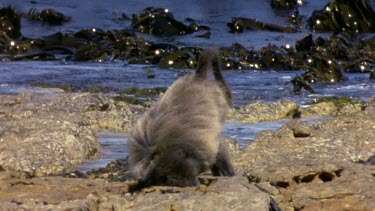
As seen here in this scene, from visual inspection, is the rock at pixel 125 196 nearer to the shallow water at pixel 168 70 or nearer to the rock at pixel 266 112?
the shallow water at pixel 168 70

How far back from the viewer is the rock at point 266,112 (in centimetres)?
862

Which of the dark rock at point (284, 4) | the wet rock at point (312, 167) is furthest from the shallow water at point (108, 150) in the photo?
the dark rock at point (284, 4)

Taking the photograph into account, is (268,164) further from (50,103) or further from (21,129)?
(50,103)

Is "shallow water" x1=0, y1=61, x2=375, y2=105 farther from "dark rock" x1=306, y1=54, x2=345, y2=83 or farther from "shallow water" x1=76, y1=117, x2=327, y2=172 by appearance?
"shallow water" x1=76, y1=117, x2=327, y2=172

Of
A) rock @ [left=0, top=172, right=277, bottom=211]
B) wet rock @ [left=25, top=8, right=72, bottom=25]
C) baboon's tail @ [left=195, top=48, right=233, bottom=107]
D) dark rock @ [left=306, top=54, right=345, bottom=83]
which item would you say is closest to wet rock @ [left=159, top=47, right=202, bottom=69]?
dark rock @ [left=306, top=54, right=345, bottom=83]

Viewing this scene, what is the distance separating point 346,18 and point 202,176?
12.7 m

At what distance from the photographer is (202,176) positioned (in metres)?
4.73

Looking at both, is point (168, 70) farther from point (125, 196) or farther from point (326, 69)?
point (125, 196)

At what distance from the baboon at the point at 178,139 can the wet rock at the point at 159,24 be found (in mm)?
11462

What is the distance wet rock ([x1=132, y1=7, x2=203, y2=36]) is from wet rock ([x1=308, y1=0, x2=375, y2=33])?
7.59 feet

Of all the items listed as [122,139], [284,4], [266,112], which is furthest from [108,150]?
[284,4]

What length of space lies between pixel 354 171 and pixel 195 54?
8314 mm

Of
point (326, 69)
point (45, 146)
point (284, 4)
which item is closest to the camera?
point (45, 146)

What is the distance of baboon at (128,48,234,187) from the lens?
4539 millimetres
